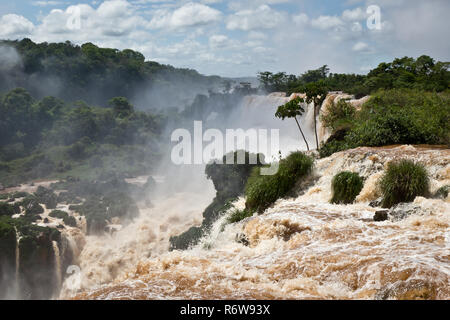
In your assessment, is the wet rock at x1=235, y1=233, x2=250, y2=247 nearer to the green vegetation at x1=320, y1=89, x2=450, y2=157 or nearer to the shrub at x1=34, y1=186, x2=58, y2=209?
the green vegetation at x1=320, y1=89, x2=450, y2=157

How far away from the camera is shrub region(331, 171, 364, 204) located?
910 centimetres

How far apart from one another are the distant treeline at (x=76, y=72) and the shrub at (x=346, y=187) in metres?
70.3

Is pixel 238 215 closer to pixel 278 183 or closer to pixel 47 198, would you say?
pixel 278 183

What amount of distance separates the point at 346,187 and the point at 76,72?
252 feet

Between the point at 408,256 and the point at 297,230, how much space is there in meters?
2.08

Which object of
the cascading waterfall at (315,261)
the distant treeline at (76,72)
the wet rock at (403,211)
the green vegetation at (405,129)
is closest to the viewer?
the cascading waterfall at (315,261)

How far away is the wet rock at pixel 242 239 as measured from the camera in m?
7.81

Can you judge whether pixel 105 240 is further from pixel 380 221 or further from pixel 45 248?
pixel 380 221

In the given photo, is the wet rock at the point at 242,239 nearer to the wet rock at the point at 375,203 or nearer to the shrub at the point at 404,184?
the wet rock at the point at 375,203

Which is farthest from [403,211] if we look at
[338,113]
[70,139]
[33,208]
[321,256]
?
[70,139]

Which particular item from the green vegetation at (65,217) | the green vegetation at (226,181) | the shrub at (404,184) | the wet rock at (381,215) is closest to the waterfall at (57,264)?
the green vegetation at (65,217)

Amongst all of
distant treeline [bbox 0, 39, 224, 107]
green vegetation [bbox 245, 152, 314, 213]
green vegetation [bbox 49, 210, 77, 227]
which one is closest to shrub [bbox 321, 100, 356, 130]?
green vegetation [bbox 245, 152, 314, 213]

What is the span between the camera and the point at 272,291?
5426 mm
